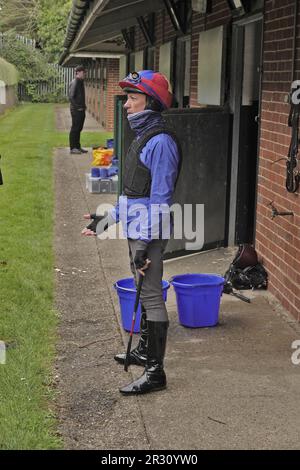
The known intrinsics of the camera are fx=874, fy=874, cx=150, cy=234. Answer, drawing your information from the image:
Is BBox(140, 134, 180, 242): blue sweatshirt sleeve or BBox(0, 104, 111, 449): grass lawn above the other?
BBox(140, 134, 180, 242): blue sweatshirt sleeve

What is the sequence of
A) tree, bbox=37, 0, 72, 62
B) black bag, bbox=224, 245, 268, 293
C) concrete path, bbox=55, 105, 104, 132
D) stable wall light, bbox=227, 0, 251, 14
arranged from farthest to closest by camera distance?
tree, bbox=37, 0, 72, 62 → concrete path, bbox=55, 105, 104, 132 → stable wall light, bbox=227, 0, 251, 14 → black bag, bbox=224, 245, 268, 293

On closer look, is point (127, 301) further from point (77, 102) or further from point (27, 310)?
point (77, 102)

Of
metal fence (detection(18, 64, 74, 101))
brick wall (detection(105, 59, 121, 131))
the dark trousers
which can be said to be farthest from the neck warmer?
metal fence (detection(18, 64, 74, 101))

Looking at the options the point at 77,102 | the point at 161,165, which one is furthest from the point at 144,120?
the point at 77,102

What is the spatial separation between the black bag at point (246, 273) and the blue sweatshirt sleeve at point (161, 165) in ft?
8.83

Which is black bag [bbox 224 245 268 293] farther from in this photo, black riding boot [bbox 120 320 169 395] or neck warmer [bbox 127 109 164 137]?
neck warmer [bbox 127 109 164 137]

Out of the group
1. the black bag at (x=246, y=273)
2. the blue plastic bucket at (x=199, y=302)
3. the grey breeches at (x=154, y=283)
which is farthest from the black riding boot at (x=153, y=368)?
the black bag at (x=246, y=273)

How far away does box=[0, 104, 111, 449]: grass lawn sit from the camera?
15.1ft

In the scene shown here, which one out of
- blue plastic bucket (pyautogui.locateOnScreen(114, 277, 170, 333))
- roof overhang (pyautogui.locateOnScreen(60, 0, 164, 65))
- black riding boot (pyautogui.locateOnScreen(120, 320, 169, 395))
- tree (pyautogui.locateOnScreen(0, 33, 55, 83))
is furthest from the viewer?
tree (pyautogui.locateOnScreen(0, 33, 55, 83))

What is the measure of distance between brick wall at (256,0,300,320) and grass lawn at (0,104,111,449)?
1.86 m

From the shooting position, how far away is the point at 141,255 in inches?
199

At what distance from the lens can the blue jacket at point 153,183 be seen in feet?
16.1
